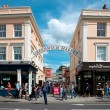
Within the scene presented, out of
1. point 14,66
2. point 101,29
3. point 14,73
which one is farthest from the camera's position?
point 101,29

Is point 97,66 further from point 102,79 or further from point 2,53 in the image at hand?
point 2,53

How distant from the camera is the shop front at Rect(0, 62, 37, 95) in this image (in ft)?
109

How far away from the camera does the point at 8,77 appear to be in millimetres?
33750

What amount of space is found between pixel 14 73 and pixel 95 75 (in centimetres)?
928

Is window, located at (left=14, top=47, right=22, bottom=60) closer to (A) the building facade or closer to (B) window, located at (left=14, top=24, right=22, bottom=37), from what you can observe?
(B) window, located at (left=14, top=24, right=22, bottom=37)

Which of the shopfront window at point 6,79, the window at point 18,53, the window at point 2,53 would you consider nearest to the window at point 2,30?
the window at point 2,53

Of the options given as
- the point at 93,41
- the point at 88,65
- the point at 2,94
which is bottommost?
the point at 2,94

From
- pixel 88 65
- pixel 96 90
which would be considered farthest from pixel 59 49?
pixel 96 90

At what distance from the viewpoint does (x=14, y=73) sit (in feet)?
111

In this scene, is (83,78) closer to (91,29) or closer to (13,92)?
(91,29)

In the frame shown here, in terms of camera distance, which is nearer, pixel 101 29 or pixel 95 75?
pixel 95 75

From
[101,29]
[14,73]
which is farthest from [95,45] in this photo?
[14,73]

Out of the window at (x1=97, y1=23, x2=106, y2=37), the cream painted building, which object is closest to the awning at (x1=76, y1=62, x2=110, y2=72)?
the window at (x1=97, y1=23, x2=106, y2=37)

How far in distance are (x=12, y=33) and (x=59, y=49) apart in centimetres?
588
